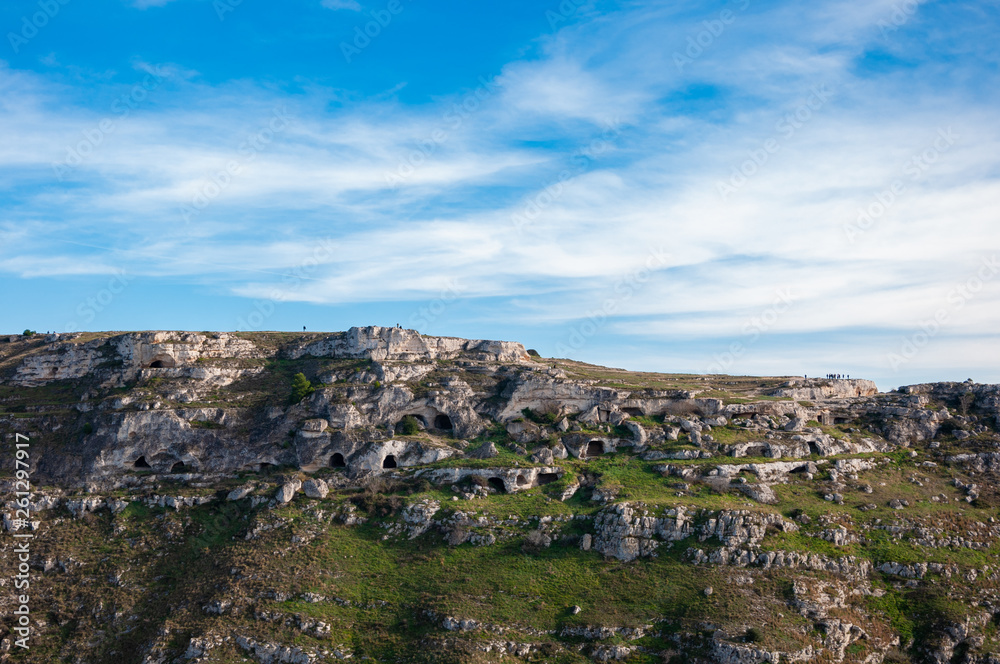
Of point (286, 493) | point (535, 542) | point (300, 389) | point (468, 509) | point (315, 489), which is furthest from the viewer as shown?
point (300, 389)

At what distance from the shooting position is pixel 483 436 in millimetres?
62688

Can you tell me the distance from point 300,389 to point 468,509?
2079cm

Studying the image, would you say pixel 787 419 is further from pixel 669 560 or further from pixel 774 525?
pixel 669 560

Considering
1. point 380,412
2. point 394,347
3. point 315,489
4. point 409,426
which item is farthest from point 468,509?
point 394,347

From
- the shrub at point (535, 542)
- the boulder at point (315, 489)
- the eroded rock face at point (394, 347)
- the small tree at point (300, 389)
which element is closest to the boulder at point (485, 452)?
the shrub at point (535, 542)

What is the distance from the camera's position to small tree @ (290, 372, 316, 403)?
63531 millimetres

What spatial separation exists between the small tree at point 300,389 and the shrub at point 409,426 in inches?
343

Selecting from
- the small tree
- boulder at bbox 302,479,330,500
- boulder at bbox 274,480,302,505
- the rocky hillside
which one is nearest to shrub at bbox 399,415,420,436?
the rocky hillside

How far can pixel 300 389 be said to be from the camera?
63.9 meters

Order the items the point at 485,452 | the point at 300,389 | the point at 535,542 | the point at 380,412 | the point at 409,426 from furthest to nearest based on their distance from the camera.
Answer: the point at 300,389 → the point at 380,412 → the point at 409,426 → the point at 485,452 → the point at 535,542

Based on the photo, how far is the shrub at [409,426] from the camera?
62.4m

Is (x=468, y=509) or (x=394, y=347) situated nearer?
(x=468, y=509)

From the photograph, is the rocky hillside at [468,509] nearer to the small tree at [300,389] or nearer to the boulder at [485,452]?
the boulder at [485,452]

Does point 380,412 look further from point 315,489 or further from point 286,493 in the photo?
point 286,493
